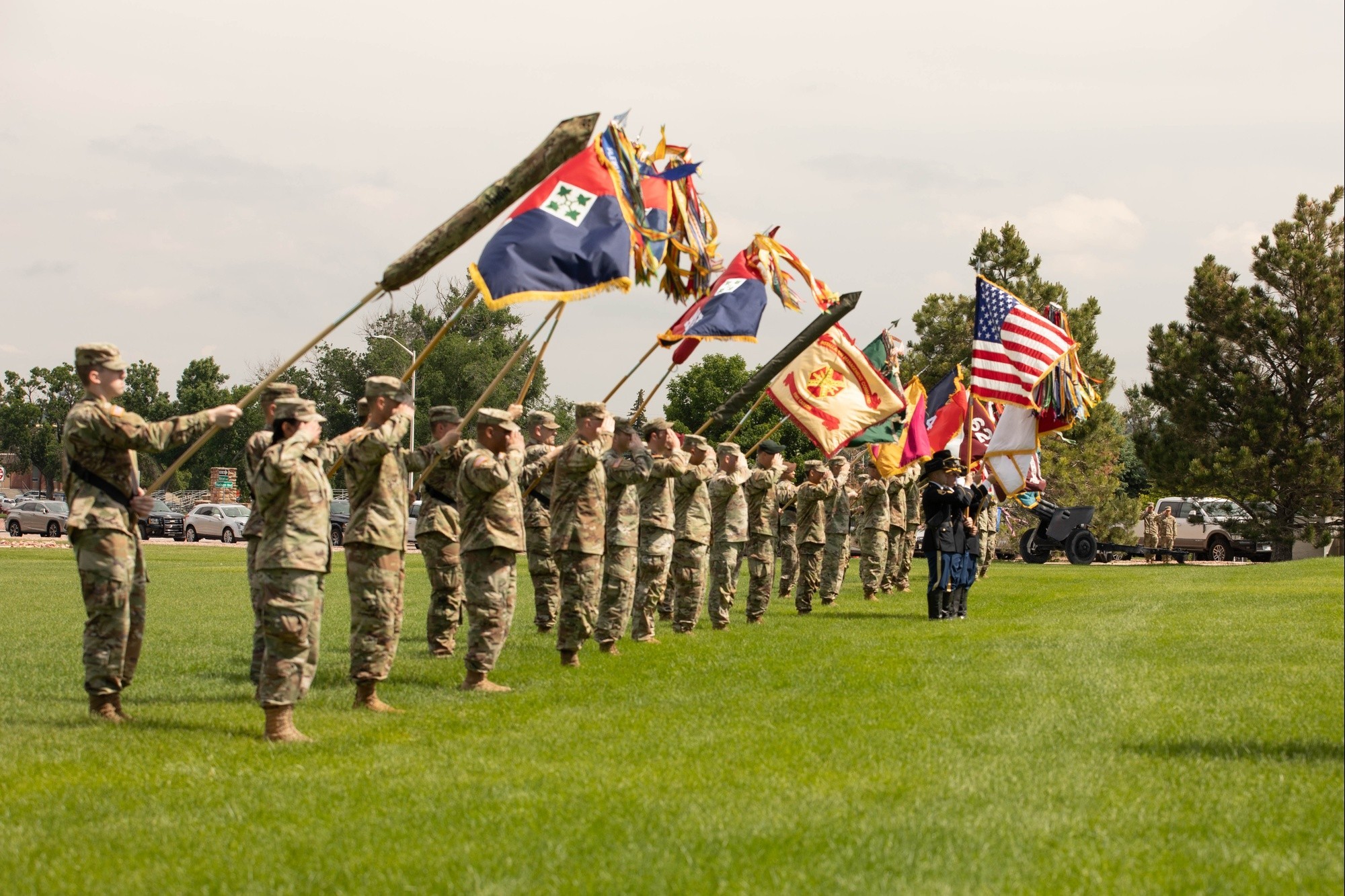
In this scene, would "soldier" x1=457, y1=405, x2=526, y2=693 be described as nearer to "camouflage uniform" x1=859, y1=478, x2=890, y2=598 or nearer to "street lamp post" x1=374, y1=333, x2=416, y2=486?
"street lamp post" x1=374, y1=333, x2=416, y2=486

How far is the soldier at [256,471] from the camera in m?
9.05

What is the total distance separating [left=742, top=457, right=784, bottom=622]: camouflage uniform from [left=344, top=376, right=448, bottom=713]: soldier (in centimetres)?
677

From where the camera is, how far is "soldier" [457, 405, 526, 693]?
33.1 ft

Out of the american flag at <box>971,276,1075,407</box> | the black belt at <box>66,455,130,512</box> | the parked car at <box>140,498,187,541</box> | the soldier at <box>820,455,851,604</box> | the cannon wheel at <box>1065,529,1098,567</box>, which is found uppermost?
the american flag at <box>971,276,1075,407</box>

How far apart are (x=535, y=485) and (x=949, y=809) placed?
8973 mm

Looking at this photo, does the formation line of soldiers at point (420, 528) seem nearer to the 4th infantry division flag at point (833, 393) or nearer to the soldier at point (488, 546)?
the soldier at point (488, 546)

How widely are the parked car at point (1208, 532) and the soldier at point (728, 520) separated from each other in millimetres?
25774

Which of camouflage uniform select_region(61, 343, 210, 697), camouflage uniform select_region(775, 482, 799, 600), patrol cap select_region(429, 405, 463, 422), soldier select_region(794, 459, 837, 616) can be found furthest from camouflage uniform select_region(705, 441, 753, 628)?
camouflage uniform select_region(61, 343, 210, 697)

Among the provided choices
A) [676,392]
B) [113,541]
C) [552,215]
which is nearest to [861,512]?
[552,215]

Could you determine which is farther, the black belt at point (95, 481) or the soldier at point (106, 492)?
the black belt at point (95, 481)

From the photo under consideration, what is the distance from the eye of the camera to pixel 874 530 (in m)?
20.3

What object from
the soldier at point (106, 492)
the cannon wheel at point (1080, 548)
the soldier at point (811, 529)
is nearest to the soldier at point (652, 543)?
the soldier at point (811, 529)

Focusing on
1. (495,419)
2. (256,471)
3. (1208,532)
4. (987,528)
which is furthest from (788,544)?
(1208,532)

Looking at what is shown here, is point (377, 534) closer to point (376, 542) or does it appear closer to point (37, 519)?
point (376, 542)
